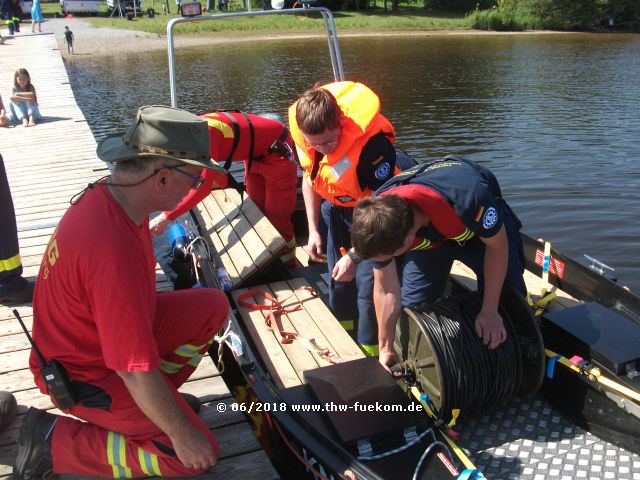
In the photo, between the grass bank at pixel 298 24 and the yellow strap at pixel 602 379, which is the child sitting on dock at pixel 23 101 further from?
the grass bank at pixel 298 24

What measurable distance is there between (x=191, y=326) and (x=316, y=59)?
78.9 feet

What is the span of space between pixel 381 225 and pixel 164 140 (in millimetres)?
937

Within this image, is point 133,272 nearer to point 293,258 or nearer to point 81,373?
point 81,373

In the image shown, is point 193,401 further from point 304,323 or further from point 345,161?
point 345,161

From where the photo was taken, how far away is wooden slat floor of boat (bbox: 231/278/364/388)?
3326 millimetres

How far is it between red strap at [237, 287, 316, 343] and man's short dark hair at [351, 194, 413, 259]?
3.71 feet

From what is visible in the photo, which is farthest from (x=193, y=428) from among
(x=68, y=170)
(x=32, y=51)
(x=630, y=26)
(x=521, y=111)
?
(x=630, y=26)

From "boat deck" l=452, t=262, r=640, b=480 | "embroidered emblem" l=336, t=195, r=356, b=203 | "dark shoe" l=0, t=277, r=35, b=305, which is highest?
"embroidered emblem" l=336, t=195, r=356, b=203

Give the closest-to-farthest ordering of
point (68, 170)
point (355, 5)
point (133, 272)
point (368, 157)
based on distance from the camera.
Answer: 1. point (133, 272)
2. point (368, 157)
3. point (68, 170)
4. point (355, 5)

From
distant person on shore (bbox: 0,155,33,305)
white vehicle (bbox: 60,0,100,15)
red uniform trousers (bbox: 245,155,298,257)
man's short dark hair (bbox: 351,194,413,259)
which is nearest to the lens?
man's short dark hair (bbox: 351,194,413,259)

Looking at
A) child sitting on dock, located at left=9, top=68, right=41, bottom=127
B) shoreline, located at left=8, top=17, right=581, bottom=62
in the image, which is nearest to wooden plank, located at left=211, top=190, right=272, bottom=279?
child sitting on dock, located at left=9, top=68, right=41, bottom=127

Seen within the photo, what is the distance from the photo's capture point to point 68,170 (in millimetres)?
7605

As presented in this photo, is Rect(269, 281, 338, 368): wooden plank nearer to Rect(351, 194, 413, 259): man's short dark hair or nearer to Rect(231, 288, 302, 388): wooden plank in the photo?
Rect(231, 288, 302, 388): wooden plank

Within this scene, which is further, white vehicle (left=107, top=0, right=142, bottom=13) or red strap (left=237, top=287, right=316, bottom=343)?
white vehicle (left=107, top=0, right=142, bottom=13)
